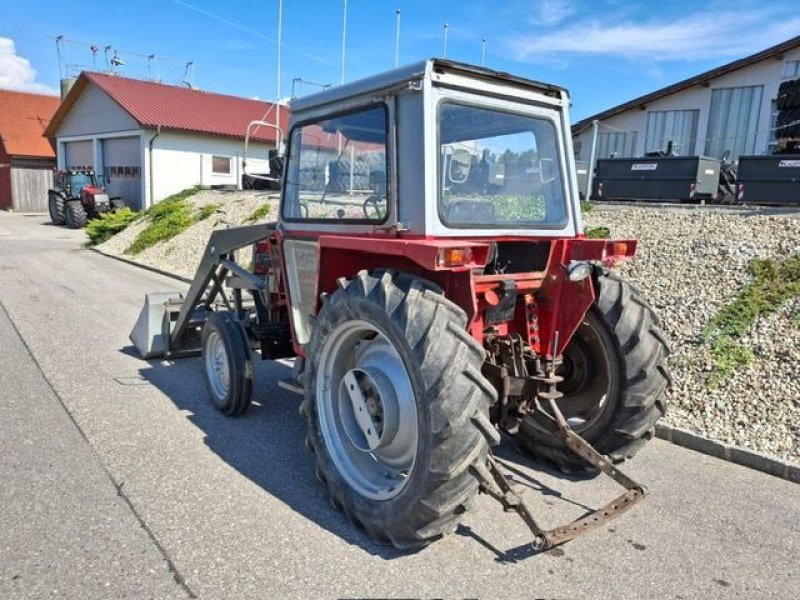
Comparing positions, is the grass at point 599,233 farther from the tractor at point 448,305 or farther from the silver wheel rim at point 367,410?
the silver wheel rim at point 367,410

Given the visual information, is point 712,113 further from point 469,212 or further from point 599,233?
point 469,212

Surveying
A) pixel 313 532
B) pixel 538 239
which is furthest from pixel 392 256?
pixel 313 532

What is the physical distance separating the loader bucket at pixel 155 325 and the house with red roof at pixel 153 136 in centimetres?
1852

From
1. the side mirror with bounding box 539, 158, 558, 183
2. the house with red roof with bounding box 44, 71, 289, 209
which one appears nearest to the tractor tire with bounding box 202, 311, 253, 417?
the side mirror with bounding box 539, 158, 558, 183

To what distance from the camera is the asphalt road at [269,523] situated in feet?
9.81

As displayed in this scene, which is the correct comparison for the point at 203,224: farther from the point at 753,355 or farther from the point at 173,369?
the point at 753,355

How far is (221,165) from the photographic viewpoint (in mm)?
27859

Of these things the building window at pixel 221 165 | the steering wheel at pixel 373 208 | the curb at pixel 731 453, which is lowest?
the curb at pixel 731 453

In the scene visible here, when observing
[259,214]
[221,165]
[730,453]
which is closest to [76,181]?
[221,165]

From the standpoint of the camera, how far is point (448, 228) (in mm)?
3482

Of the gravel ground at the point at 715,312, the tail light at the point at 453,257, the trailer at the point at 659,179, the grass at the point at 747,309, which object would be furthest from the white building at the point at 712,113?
the tail light at the point at 453,257

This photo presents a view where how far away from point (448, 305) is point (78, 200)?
25439 millimetres

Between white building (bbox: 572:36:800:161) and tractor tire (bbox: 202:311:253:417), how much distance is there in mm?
18600

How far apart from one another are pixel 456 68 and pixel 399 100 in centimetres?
36
